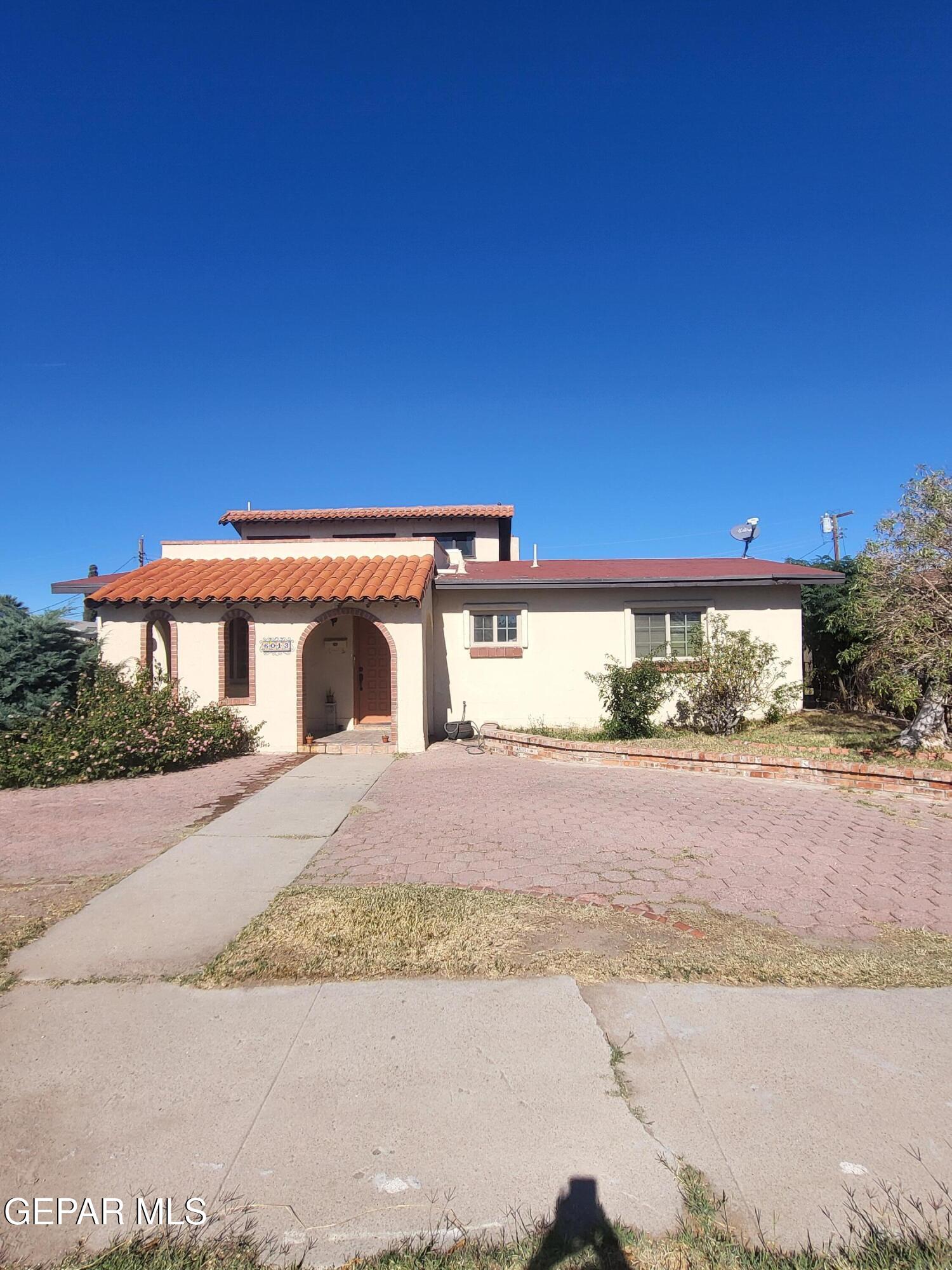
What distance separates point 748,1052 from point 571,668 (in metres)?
11.2

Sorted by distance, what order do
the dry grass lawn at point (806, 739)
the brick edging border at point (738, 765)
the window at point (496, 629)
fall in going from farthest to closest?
the window at point (496, 629), the dry grass lawn at point (806, 739), the brick edging border at point (738, 765)

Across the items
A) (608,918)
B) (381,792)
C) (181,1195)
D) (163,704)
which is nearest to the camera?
(181,1195)

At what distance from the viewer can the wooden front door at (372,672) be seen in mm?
14393

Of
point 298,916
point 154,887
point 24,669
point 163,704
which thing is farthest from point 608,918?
point 24,669

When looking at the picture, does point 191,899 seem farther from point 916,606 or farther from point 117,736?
point 916,606

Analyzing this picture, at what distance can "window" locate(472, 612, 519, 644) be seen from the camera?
14102 mm

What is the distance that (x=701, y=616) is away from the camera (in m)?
13.9

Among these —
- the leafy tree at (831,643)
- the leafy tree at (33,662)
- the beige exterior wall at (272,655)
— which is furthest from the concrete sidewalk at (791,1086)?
the leafy tree at (831,643)

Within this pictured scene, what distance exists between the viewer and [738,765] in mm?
9188

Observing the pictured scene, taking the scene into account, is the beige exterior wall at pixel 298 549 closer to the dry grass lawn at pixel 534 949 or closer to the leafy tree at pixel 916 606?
the leafy tree at pixel 916 606

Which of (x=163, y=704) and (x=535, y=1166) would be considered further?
(x=163, y=704)

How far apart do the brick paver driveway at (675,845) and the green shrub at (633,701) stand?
2746 mm

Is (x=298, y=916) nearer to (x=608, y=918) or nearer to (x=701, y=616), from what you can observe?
(x=608, y=918)

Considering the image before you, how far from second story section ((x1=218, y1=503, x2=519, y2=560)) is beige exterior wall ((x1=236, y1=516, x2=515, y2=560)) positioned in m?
0.02
